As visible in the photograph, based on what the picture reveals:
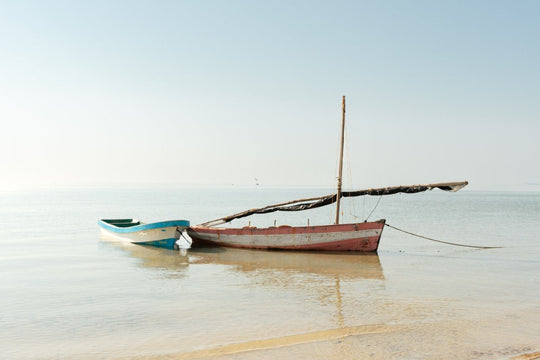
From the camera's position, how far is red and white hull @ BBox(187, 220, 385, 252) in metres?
21.6

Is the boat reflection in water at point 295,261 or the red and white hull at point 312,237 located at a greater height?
the red and white hull at point 312,237

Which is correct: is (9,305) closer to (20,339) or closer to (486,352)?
(20,339)

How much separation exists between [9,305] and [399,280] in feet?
39.4

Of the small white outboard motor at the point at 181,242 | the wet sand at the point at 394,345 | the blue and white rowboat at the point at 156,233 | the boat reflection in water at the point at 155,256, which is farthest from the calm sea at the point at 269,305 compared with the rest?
the blue and white rowboat at the point at 156,233

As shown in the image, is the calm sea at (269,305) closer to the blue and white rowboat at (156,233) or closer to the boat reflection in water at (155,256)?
the boat reflection in water at (155,256)

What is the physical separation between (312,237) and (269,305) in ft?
33.8

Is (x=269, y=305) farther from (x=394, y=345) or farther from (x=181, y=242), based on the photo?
(x=181, y=242)

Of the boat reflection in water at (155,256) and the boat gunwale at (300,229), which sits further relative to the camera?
the boat gunwale at (300,229)

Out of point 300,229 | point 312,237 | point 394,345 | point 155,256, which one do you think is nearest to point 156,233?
point 155,256

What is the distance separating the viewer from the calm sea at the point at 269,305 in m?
8.55

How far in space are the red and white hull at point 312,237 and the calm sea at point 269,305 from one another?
651mm

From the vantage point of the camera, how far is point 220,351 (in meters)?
8.34

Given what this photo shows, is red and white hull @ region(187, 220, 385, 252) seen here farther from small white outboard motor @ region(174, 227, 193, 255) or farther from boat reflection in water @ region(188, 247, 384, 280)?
small white outboard motor @ region(174, 227, 193, 255)

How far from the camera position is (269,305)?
11930 mm
